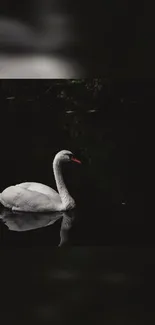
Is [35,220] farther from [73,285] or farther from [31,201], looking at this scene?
[73,285]

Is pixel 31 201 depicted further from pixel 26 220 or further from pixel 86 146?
pixel 86 146

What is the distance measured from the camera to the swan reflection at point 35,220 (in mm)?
1620

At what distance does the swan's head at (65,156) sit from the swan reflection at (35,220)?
163 millimetres

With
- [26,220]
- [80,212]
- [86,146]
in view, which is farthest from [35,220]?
[86,146]

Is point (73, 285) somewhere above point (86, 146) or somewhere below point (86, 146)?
below

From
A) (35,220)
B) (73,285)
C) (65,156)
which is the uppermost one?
(65,156)

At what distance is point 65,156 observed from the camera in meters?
1.62

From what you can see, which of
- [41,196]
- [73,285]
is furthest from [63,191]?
[73,285]

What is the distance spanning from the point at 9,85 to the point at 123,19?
388 mm

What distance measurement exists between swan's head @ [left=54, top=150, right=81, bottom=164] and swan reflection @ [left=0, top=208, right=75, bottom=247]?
0.54ft

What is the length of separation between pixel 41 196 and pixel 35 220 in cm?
8

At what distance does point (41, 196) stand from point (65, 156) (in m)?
0.14

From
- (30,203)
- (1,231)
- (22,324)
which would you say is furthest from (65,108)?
(22,324)

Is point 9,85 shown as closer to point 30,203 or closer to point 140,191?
point 30,203
